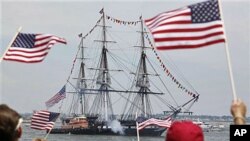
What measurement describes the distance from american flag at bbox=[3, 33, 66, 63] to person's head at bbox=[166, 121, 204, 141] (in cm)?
512

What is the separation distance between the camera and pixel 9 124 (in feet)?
9.23

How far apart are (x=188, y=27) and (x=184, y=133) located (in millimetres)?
3450

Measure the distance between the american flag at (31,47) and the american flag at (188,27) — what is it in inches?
84.6

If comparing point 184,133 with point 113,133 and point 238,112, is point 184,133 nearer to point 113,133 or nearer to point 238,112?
point 238,112

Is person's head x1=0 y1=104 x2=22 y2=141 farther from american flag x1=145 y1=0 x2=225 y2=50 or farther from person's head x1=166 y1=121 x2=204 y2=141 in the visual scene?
A: american flag x1=145 y1=0 x2=225 y2=50

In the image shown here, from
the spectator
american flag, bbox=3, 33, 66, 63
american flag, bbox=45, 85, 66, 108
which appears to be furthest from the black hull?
the spectator

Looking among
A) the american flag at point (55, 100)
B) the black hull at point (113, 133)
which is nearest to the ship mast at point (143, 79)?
the black hull at point (113, 133)

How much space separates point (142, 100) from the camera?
92.6 m

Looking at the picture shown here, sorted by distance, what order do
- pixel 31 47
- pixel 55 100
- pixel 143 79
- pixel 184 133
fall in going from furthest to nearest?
pixel 143 79 < pixel 55 100 < pixel 31 47 < pixel 184 133

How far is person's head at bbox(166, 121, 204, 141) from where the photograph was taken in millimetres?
2967

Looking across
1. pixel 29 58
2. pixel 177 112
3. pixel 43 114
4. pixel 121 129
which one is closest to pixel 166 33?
pixel 29 58

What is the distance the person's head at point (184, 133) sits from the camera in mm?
2967

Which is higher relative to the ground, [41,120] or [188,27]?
[188,27]

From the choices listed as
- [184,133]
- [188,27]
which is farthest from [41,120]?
[184,133]
